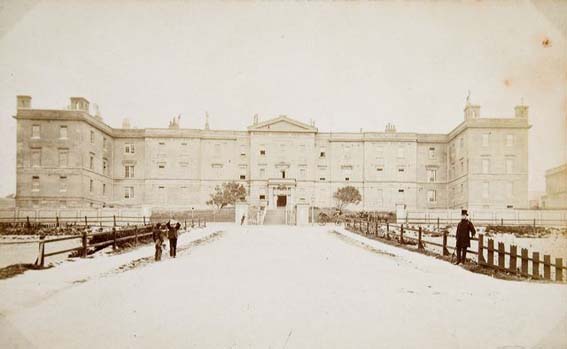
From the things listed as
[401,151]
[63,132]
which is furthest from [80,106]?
[401,151]

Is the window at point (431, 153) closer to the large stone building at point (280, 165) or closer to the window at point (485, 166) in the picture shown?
the large stone building at point (280, 165)

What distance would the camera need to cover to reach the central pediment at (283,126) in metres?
58.1

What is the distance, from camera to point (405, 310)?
727 centimetres

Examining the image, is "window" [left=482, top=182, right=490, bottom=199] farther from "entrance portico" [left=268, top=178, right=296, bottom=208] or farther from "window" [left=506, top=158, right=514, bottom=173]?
"entrance portico" [left=268, top=178, right=296, bottom=208]

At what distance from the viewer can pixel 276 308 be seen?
739cm

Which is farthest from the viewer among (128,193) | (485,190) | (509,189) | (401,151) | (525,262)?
(401,151)

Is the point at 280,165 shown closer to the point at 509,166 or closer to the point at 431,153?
the point at 431,153

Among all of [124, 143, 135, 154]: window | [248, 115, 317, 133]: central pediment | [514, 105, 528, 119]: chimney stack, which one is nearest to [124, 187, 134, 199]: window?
[124, 143, 135, 154]: window

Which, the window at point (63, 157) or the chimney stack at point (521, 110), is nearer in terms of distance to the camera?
the chimney stack at point (521, 110)

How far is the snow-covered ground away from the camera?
19.9ft

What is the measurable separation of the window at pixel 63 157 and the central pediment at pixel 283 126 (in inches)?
844

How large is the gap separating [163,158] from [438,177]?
35121 millimetres

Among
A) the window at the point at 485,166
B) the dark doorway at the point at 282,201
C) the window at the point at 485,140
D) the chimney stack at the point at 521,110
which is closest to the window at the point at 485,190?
→ the window at the point at 485,166

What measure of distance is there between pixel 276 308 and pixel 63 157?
45582 millimetres
